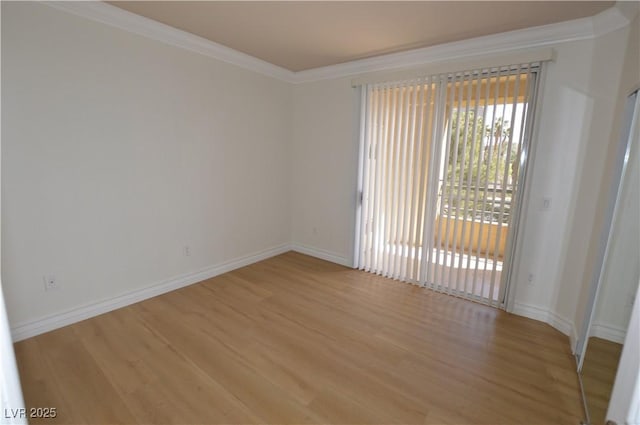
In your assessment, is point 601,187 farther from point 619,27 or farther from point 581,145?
point 619,27

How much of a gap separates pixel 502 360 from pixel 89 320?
3418 millimetres

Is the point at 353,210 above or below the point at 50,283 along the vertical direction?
above

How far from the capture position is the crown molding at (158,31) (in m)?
2.37

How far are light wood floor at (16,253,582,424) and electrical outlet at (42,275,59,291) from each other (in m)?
0.36

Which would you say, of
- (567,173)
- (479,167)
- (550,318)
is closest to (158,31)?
(479,167)

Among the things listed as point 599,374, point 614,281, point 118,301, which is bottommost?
point 118,301

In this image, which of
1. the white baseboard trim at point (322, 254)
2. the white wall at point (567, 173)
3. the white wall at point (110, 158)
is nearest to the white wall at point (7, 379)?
the white wall at point (110, 158)

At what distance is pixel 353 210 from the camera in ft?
13.0

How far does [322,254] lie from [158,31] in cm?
320

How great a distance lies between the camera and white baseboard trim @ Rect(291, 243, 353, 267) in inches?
165

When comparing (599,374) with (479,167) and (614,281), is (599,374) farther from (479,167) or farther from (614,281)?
(479,167)

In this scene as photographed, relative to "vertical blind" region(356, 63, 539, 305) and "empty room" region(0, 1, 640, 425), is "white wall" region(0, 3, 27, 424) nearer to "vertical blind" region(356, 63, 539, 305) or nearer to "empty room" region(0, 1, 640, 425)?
"empty room" region(0, 1, 640, 425)

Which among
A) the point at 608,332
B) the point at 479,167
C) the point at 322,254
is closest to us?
the point at 608,332

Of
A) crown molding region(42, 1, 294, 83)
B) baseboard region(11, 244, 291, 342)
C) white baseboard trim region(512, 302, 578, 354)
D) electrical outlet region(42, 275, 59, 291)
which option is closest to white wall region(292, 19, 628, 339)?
white baseboard trim region(512, 302, 578, 354)
